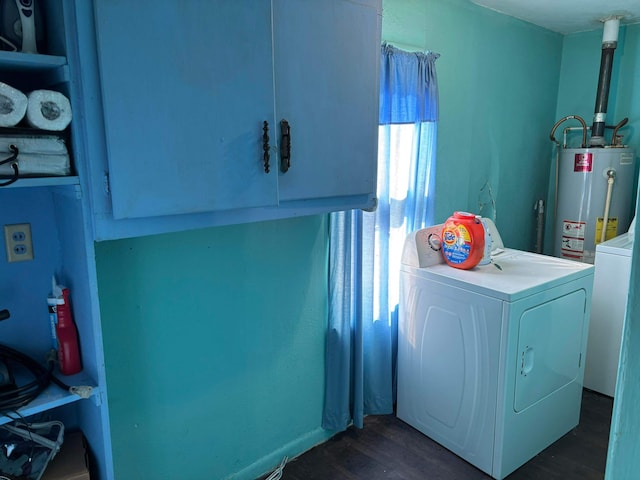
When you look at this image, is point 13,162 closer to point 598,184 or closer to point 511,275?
point 511,275

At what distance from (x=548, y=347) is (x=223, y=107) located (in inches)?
75.5

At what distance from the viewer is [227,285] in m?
1.92

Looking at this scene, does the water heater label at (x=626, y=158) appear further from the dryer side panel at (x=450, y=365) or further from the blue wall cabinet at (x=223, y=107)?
the blue wall cabinet at (x=223, y=107)

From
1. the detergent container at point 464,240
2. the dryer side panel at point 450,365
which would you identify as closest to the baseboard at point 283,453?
the dryer side panel at point 450,365

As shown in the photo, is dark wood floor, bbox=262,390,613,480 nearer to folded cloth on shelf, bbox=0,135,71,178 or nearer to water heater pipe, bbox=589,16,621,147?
folded cloth on shelf, bbox=0,135,71,178

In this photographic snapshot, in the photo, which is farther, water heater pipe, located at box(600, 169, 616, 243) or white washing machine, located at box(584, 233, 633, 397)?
water heater pipe, located at box(600, 169, 616, 243)

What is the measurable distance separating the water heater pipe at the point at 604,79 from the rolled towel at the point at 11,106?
11.3ft

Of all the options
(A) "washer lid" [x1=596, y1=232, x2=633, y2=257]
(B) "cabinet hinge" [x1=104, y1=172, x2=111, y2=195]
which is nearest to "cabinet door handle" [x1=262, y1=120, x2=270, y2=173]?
(B) "cabinet hinge" [x1=104, y1=172, x2=111, y2=195]

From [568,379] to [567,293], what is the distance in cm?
50

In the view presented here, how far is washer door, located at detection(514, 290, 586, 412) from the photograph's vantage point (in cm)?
209

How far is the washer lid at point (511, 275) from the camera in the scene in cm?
205

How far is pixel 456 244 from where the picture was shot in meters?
2.36

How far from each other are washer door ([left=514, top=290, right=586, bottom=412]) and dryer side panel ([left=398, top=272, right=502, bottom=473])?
0.14m

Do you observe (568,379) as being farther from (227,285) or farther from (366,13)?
(366,13)
